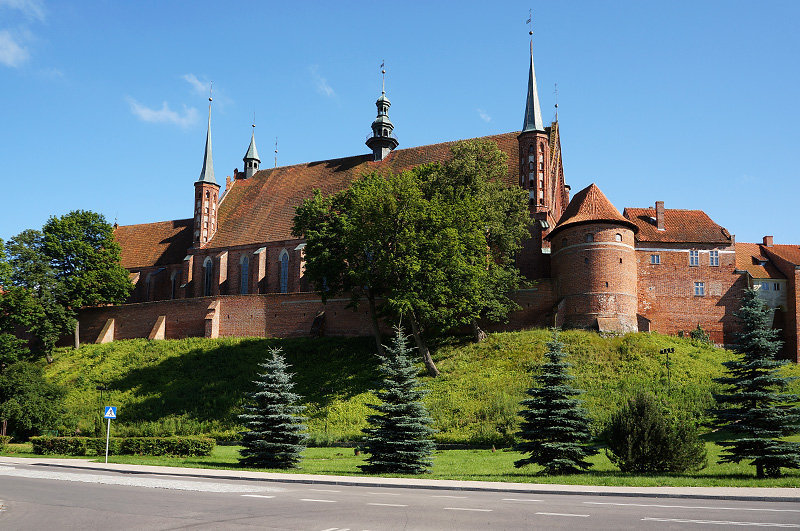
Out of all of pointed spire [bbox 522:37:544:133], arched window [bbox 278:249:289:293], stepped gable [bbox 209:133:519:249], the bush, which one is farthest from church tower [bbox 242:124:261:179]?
the bush

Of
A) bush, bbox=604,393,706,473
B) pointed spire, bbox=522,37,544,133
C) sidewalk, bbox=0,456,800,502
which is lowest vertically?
sidewalk, bbox=0,456,800,502

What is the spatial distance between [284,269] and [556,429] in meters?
40.4

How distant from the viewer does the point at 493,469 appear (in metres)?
23.3

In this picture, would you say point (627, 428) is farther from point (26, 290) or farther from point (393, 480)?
point (26, 290)

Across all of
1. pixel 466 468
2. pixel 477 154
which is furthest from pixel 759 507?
pixel 477 154

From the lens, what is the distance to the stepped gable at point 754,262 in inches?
1912

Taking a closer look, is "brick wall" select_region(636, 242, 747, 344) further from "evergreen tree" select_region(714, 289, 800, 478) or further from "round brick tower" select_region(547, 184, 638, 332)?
"evergreen tree" select_region(714, 289, 800, 478)

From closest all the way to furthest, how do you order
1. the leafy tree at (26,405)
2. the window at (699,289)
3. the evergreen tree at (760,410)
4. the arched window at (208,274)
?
the evergreen tree at (760,410) < the leafy tree at (26,405) < the window at (699,289) < the arched window at (208,274)

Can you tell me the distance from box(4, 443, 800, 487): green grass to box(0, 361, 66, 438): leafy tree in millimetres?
4470

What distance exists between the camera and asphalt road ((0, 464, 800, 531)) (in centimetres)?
1206

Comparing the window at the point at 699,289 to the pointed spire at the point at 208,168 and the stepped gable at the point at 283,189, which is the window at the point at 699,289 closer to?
the stepped gable at the point at 283,189

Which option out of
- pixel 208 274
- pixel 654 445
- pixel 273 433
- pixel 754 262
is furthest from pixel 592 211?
pixel 208 274

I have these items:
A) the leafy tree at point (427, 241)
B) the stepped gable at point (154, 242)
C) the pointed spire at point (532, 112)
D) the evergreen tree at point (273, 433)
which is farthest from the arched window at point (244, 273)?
the evergreen tree at point (273, 433)

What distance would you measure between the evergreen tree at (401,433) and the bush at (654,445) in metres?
6.03
